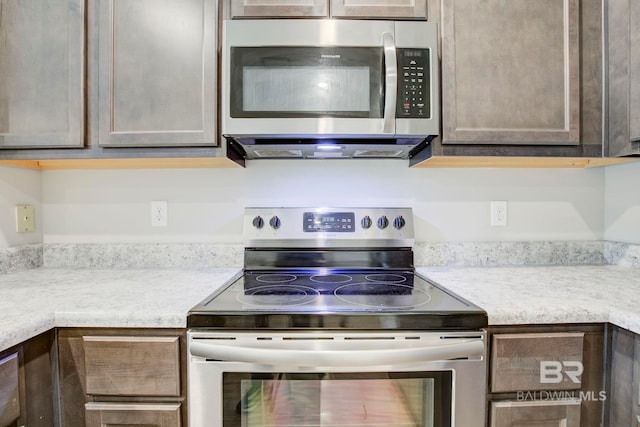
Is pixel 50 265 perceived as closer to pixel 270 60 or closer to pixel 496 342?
pixel 270 60

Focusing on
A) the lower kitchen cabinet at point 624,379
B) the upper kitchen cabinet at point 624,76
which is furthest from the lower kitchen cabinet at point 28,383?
the upper kitchen cabinet at point 624,76

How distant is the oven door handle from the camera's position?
90 cm

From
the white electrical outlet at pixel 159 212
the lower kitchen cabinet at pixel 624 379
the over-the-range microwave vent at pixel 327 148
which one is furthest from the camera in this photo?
the white electrical outlet at pixel 159 212

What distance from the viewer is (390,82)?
116cm

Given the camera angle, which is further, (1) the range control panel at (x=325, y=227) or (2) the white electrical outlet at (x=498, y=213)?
(2) the white electrical outlet at (x=498, y=213)

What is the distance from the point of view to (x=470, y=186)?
1.61 m

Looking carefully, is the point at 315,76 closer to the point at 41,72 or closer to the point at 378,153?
the point at 378,153

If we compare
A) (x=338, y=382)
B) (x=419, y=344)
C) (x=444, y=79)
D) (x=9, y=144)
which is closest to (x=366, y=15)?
(x=444, y=79)

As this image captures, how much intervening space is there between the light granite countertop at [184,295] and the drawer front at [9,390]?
54mm

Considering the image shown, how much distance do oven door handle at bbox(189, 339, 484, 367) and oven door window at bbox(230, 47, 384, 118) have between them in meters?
0.75

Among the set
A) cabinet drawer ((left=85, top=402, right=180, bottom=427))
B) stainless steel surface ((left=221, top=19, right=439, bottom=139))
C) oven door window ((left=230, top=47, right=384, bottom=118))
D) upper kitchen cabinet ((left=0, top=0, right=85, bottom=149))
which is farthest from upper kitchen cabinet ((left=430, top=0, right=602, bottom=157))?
upper kitchen cabinet ((left=0, top=0, right=85, bottom=149))

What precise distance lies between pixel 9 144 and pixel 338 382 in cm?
141

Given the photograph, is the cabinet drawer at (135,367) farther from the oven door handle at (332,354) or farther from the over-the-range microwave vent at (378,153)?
the over-the-range microwave vent at (378,153)

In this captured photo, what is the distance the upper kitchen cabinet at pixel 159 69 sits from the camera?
1.23 m
